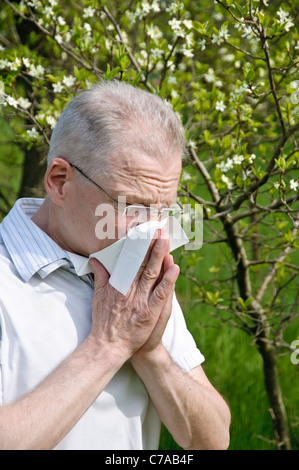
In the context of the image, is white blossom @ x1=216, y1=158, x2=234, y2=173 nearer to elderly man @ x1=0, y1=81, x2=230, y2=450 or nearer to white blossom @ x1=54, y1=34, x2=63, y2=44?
elderly man @ x1=0, y1=81, x2=230, y2=450

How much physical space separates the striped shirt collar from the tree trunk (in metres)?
1.90

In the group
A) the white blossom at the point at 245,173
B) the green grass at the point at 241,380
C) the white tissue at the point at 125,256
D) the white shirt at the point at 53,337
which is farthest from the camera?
the green grass at the point at 241,380

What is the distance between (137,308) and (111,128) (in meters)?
0.66

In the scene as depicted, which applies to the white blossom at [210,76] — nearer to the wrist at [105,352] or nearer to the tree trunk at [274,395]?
the tree trunk at [274,395]

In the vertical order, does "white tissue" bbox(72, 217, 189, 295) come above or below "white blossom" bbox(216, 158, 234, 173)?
below

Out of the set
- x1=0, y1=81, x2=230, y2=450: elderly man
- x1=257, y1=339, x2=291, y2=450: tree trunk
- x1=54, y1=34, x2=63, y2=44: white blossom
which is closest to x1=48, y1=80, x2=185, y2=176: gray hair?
x1=0, y1=81, x2=230, y2=450: elderly man

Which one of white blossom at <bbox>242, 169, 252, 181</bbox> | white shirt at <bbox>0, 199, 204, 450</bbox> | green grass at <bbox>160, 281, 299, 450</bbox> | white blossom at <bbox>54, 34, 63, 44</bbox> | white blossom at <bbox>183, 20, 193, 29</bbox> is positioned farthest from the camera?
green grass at <bbox>160, 281, 299, 450</bbox>

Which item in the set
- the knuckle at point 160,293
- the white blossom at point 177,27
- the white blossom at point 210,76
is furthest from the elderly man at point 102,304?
the white blossom at point 210,76

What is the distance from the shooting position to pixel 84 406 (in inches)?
75.2

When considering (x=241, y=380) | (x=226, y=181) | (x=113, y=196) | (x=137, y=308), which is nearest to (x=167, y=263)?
(x=137, y=308)

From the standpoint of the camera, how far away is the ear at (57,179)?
224 cm

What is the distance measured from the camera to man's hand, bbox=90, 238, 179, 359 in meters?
2.06

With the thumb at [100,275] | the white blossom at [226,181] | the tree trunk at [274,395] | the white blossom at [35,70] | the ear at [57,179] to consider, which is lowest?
the tree trunk at [274,395]
